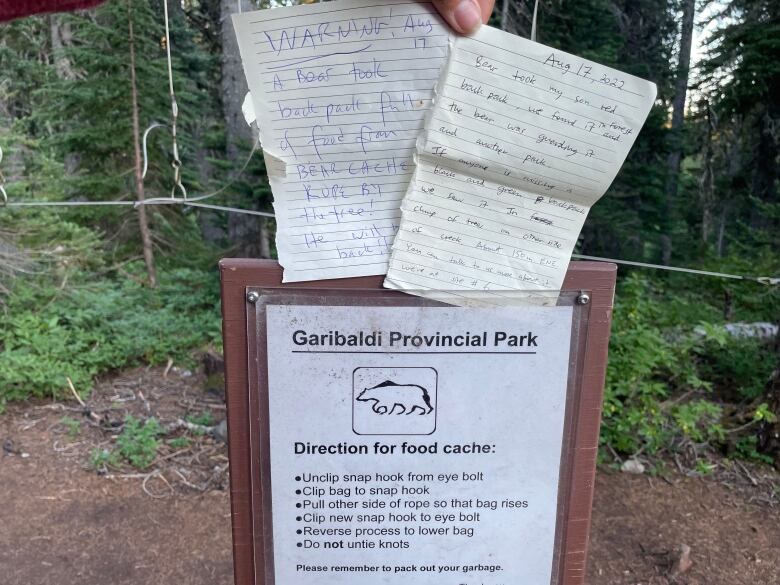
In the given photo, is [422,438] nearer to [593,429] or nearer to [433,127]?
[593,429]

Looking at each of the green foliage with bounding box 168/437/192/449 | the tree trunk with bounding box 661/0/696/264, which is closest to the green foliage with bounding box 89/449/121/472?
the green foliage with bounding box 168/437/192/449

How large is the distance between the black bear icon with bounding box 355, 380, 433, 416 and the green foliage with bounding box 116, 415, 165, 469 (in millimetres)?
→ 2929

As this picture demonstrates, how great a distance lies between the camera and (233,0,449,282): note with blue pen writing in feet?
3.51

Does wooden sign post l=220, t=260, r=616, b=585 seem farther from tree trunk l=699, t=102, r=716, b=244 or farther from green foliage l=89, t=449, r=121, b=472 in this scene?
tree trunk l=699, t=102, r=716, b=244

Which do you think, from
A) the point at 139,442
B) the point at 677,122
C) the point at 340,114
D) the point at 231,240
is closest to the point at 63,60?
the point at 231,240

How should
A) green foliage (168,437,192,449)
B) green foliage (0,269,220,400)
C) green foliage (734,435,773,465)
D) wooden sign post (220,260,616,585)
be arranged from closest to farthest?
1. wooden sign post (220,260,616,585)
2. green foliage (734,435,773,465)
3. green foliage (168,437,192,449)
4. green foliage (0,269,220,400)

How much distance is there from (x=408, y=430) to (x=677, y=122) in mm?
11072

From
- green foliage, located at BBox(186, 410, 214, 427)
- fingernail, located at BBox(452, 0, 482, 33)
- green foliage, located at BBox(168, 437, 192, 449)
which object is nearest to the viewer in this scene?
fingernail, located at BBox(452, 0, 482, 33)

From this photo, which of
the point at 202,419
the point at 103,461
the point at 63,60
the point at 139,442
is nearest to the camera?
the point at 103,461

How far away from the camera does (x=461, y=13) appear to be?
3.41 ft

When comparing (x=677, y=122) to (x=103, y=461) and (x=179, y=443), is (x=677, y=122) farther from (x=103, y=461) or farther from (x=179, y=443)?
(x=103, y=461)

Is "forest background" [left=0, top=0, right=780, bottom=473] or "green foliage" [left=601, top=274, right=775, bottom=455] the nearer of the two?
"green foliage" [left=601, top=274, right=775, bottom=455]

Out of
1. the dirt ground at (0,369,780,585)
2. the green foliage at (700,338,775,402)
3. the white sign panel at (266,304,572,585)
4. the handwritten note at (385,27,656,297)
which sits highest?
the handwritten note at (385,27,656,297)

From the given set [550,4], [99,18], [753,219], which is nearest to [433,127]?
[550,4]
